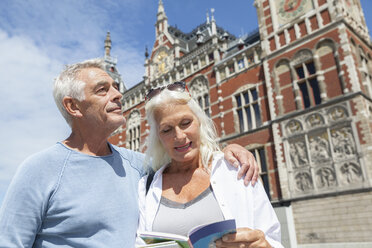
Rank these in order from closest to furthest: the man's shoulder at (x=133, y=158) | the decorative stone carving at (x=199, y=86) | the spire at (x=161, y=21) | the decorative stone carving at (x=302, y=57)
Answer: the man's shoulder at (x=133, y=158), the decorative stone carving at (x=302, y=57), the decorative stone carving at (x=199, y=86), the spire at (x=161, y=21)

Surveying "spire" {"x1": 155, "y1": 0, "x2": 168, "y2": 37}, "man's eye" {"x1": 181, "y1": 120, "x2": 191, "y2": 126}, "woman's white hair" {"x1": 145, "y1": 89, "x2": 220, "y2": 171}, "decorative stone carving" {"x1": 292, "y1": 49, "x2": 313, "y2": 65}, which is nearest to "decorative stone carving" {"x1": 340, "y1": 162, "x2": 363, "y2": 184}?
"decorative stone carving" {"x1": 292, "y1": 49, "x2": 313, "y2": 65}

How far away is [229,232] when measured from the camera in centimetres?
137

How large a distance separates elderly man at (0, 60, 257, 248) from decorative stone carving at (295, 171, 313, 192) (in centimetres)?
916

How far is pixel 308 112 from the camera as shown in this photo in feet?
34.8

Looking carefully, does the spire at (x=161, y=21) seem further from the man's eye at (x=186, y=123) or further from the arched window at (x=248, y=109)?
the man's eye at (x=186, y=123)

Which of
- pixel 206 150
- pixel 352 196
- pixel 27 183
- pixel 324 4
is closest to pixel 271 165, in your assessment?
pixel 352 196

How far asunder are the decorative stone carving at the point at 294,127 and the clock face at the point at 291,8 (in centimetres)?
473

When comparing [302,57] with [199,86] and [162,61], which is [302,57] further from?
[162,61]

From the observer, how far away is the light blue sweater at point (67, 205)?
168cm

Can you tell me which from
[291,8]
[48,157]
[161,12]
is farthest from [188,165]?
[161,12]

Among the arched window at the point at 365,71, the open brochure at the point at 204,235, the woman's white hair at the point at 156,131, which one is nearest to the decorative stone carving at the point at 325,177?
the arched window at the point at 365,71

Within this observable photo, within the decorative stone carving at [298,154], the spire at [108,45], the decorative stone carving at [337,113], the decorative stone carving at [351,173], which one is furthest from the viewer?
the spire at [108,45]

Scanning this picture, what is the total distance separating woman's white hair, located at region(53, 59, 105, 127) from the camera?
7.10 ft

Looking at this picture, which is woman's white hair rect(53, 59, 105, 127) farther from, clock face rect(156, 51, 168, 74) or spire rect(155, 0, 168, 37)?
spire rect(155, 0, 168, 37)
